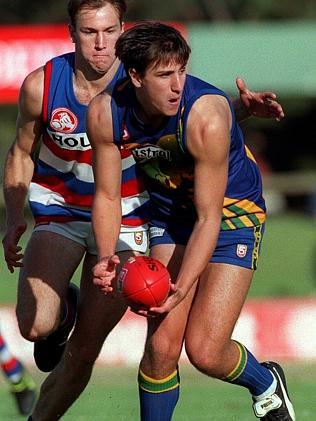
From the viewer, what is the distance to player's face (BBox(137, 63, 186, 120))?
223 inches

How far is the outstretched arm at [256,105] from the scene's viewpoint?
6336mm

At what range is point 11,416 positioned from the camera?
8.16 metres

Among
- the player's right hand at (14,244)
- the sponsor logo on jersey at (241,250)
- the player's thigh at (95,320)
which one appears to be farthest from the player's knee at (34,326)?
the sponsor logo on jersey at (241,250)

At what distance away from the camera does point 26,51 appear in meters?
18.8

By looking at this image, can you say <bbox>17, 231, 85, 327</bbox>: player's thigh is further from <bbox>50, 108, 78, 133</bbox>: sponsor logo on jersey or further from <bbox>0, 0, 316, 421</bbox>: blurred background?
<bbox>0, 0, 316, 421</bbox>: blurred background

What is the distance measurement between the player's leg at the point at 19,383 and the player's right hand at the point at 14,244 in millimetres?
1723

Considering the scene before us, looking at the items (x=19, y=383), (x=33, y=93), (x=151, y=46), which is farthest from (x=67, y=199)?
(x=19, y=383)

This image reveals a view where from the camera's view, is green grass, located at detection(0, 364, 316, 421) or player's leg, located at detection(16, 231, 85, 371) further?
green grass, located at detection(0, 364, 316, 421)

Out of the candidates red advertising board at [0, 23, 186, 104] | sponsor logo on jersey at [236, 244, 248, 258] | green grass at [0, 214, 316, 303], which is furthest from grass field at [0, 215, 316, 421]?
red advertising board at [0, 23, 186, 104]

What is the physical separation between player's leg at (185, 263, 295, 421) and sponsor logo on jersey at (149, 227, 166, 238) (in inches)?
12.2

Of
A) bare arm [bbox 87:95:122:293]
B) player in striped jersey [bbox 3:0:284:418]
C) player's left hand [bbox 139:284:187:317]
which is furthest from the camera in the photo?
player in striped jersey [bbox 3:0:284:418]

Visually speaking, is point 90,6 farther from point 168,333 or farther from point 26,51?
point 26,51

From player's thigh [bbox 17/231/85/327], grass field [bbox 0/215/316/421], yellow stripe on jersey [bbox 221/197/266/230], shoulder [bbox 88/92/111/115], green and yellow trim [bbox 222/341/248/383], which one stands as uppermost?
shoulder [bbox 88/92/111/115]

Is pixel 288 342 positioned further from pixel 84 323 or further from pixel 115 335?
pixel 84 323
